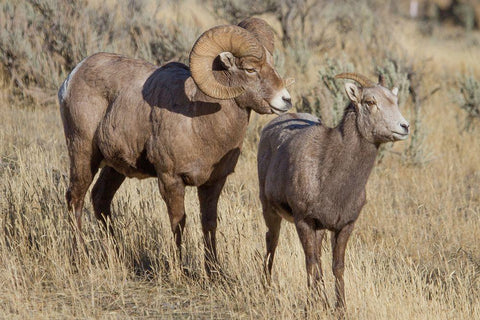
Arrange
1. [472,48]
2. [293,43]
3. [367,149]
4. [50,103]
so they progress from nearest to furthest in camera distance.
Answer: [367,149]
[50,103]
[293,43]
[472,48]

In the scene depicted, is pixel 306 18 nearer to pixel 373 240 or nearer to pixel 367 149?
pixel 373 240

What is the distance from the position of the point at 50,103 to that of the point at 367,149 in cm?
896

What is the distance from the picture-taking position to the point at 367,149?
17.3ft

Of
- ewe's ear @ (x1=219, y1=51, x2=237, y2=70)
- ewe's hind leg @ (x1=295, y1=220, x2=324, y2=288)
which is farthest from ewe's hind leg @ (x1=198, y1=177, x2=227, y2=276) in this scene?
ewe's hind leg @ (x1=295, y1=220, x2=324, y2=288)

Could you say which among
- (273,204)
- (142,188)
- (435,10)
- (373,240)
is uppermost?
(273,204)

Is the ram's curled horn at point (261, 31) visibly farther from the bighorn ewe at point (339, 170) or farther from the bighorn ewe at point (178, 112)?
the bighorn ewe at point (339, 170)

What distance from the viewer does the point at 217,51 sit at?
18.8ft

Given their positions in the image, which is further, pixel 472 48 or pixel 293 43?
pixel 472 48

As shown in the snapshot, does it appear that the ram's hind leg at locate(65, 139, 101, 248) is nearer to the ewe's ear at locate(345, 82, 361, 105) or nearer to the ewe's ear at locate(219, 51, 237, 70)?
the ewe's ear at locate(219, 51, 237, 70)

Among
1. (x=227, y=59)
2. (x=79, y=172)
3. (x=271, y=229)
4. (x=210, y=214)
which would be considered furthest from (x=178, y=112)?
(x=79, y=172)

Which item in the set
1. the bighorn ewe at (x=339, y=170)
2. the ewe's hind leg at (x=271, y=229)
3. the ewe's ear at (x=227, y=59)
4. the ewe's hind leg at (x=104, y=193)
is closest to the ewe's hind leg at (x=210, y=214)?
the ewe's hind leg at (x=271, y=229)

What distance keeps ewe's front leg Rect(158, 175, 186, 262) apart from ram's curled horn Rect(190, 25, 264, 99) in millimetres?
806

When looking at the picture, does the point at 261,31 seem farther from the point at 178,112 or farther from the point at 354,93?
the point at 354,93

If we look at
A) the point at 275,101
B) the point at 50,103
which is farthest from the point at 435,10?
the point at 275,101
